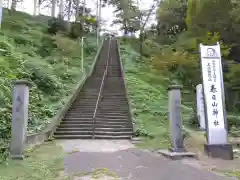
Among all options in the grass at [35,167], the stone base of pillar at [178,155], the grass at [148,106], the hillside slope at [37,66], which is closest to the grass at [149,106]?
the grass at [148,106]

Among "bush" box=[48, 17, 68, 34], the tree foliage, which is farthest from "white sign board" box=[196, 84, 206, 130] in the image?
"bush" box=[48, 17, 68, 34]

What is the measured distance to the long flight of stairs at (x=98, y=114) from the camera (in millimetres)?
12258

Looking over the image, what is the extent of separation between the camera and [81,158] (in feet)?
26.8

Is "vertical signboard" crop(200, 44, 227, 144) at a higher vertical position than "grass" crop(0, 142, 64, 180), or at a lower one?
higher

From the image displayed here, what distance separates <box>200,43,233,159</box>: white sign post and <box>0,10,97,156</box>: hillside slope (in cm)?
610

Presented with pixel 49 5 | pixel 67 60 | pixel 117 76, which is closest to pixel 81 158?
pixel 117 76

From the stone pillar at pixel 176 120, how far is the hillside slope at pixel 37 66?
5.00 metres

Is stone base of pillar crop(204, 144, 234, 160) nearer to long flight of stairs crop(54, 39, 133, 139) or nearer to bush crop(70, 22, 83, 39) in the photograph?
long flight of stairs crop(54, 39, 133, 139)

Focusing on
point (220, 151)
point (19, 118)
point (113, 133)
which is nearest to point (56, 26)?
point (113, 133)

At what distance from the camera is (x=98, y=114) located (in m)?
14.2

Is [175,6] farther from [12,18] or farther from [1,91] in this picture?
[1,91]

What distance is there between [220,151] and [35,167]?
5.30 metres

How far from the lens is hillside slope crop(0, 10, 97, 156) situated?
1168 cm

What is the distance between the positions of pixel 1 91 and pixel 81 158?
4542 millimetres
